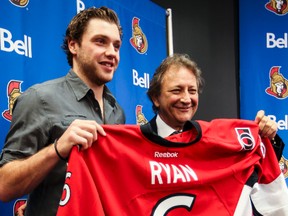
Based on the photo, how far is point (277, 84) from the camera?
2.72m

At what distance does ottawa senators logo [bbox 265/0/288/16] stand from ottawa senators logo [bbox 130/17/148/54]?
101cm

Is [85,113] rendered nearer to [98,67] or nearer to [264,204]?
[98,67]

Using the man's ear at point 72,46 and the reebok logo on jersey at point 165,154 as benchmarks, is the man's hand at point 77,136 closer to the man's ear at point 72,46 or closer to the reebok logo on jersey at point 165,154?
the reebok logo on jersey at point 165,154

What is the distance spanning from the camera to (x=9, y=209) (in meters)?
1.38

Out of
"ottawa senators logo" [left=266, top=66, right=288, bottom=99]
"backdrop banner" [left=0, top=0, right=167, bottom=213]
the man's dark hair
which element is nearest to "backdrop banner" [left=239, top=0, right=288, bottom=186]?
"ottawa senators logo" [left=266, top=66, right=288, bottom=99]

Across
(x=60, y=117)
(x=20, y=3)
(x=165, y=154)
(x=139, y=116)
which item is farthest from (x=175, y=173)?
(x=139, y=116)

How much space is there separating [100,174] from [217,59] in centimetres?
209

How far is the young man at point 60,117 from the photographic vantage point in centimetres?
97

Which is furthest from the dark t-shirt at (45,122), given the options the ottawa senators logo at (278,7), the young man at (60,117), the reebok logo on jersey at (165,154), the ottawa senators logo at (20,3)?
the ottawa senators logo at (278,7)

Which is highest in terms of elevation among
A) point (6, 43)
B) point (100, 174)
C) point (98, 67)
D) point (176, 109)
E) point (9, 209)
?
point (6, 43)

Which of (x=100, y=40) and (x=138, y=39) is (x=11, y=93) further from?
(x=138, y=39)

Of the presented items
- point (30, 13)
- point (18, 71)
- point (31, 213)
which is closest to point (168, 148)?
point (31, 213)

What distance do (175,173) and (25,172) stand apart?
42cm

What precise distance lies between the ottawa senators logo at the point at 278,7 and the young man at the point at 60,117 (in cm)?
184
